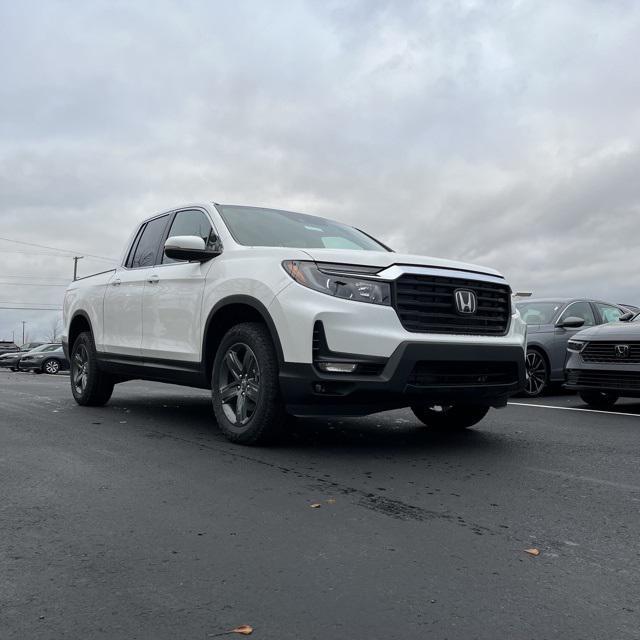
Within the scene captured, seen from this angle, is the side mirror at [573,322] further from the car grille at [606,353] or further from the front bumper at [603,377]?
the car grille at [606,353]

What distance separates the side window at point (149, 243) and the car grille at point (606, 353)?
5.17 metres

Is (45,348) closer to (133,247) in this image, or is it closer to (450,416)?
(133,247)

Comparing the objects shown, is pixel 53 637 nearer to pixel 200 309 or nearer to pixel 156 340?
pixel 200 309

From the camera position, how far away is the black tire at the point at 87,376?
777cm

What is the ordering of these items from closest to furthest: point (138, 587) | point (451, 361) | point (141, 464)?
1. point (138, 587)
2. point (141, 464)
3. point (451, 361)

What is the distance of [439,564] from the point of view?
276 cm

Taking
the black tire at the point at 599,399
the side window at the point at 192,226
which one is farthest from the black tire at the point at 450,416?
the black tire at the point at 599,399

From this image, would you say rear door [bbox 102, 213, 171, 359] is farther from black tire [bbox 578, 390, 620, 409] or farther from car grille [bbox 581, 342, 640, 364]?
black tire [bbox 578, 390, 620, 409]

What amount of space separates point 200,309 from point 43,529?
282 centimetres

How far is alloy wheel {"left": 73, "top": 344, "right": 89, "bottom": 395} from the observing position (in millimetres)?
7957

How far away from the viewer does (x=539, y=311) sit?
452 inches

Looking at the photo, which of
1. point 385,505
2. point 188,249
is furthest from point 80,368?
point 385,505

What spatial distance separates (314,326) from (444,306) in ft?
3.27

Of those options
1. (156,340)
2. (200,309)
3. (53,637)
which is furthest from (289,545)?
(156,340)
